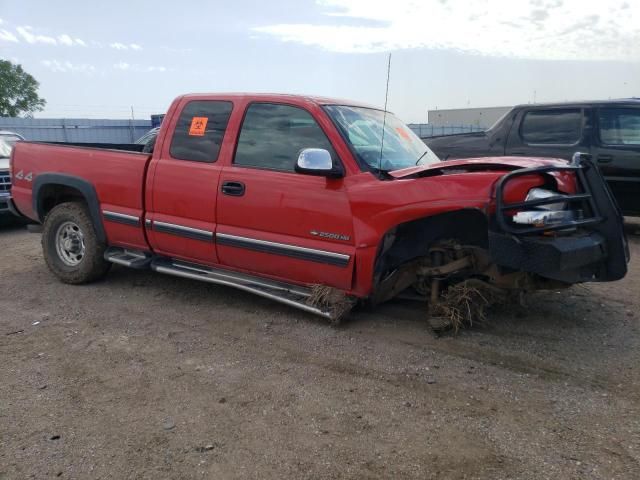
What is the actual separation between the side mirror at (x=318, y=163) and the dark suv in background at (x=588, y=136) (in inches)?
177

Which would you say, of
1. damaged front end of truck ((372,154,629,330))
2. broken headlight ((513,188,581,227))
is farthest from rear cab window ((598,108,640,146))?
broken headlight ((513,188,581,227))

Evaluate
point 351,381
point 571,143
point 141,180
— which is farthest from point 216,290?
point 571,143

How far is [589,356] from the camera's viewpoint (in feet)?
12.3

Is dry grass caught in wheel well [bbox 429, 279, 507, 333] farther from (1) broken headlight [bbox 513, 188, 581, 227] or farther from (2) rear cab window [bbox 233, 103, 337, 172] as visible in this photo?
(2) rear cab window [bbox 233, 103, 337, 172]

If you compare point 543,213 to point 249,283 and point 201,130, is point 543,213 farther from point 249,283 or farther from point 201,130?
point 201,130

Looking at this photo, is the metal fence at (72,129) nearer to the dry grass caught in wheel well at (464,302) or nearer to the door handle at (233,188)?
the door handle at (233,188)

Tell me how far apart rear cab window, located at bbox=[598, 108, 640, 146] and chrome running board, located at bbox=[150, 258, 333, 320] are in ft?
16.8

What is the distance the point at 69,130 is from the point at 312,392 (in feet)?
69.6

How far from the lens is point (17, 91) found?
161 feet

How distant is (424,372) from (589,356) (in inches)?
46.7

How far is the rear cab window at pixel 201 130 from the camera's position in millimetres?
4711

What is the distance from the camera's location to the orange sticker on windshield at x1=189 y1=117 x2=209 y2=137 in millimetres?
4812

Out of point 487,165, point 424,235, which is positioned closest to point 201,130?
point 424,235

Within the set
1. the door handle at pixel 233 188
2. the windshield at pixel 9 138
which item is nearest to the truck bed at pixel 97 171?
the door handle at pixel 233 188
